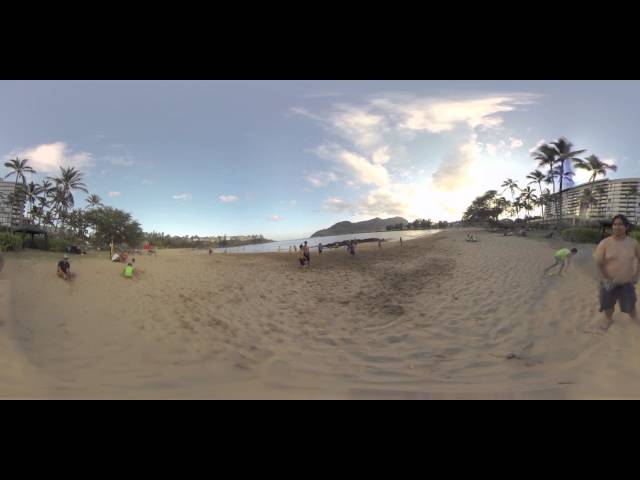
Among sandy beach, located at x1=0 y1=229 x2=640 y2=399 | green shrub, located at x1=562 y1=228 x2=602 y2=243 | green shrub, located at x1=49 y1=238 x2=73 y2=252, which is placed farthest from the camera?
green shrub, located at x1=49 y1=238 x2=73 y2=252

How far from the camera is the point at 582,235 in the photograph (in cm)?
233

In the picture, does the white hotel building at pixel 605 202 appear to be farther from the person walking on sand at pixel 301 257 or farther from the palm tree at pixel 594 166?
the person walking on sand at pixel 301 257

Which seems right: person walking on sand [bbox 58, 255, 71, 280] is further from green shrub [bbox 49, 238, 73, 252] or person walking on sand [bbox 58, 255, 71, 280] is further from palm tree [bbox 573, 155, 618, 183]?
palm tree [bbox 573, 155, 618, 183]

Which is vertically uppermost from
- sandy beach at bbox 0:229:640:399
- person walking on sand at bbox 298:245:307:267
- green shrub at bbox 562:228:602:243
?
green shrub at bbox 562:228:602:243

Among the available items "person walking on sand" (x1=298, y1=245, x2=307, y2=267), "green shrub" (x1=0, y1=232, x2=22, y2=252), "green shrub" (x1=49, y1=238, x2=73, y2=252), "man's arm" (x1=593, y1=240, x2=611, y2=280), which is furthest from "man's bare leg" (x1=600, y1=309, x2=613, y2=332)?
"green shrub" (x1=0, y1=232, x2=22, y2=252)

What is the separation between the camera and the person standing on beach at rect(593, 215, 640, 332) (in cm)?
174

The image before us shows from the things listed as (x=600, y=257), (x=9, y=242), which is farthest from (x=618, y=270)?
(x=9, y=242)

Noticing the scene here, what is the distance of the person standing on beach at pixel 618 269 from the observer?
1.74m

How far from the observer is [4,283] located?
2.30 m

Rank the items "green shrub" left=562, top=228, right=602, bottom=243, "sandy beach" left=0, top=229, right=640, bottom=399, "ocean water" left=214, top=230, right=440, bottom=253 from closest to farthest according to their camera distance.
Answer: "sandy beach" left=0, top=229, right=640, bottom=399, "green shrub" left=562, top=228, right=602, bottom=243, "ocean water" left=214, top=230, right=440, bottom=253

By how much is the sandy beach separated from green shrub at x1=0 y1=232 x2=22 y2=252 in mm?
155

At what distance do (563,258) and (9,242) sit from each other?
22.3 ft

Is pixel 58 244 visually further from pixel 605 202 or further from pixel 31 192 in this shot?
pixel 605 202

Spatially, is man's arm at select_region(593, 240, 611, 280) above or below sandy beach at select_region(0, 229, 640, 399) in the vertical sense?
above
